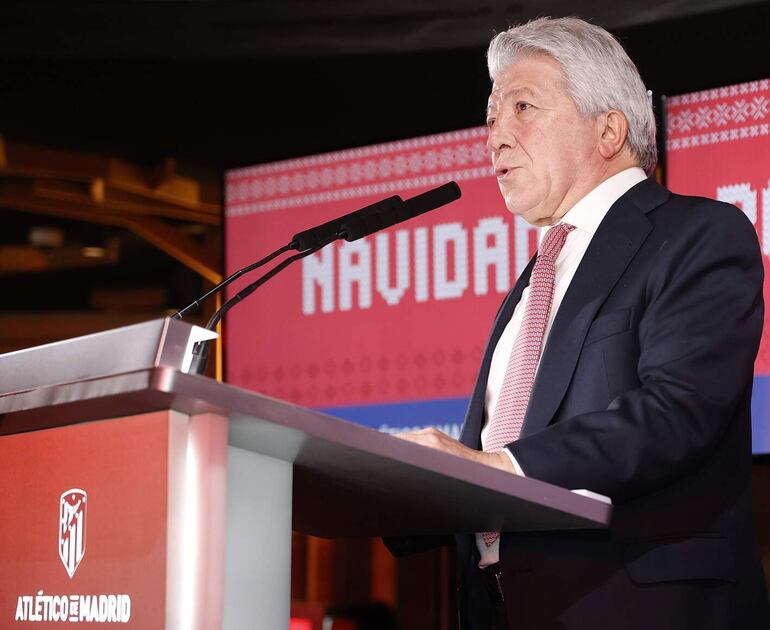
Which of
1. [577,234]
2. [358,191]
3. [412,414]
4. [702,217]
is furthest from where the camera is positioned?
[358,191]

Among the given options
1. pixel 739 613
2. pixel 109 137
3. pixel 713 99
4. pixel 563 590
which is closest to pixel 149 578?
pixel 563 590

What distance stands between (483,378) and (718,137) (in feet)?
6.07

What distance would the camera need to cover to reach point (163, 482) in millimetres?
967

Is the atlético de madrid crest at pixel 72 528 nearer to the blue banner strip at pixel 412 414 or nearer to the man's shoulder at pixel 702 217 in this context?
the man's shoulder at pixel 702 217

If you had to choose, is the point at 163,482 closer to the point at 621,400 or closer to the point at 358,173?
the point at 621,400

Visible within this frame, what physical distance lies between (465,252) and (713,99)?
A: 0.88m

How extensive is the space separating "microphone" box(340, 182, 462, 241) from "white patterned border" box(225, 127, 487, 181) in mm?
2053

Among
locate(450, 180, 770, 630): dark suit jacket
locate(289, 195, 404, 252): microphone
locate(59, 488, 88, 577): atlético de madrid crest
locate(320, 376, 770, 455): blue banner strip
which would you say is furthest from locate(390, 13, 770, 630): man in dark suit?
locate(320, 376, 770, 455): blue banner strip

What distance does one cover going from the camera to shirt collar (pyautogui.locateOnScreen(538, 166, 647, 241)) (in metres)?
1.85

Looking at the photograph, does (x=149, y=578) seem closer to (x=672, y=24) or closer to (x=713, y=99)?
(x=713, y=99)

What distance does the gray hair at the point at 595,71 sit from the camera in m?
1.90

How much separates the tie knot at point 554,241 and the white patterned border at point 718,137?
5.57ft

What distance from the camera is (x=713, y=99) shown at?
3.46 m

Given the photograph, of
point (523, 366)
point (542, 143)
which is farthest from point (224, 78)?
point (523, 366)
